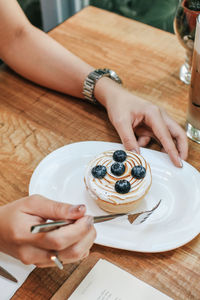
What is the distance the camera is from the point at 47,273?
2.39 feet

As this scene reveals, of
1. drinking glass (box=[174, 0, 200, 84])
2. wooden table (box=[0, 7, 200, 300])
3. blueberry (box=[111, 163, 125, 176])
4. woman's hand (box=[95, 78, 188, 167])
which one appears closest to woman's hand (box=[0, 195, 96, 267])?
wooden table (box=[0, 7, 200, 300])

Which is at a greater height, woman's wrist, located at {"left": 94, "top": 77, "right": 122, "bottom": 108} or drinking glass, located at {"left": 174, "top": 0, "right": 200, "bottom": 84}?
drinking glass, located at {"left": 174, "top": 0, "right": 200, "bottom": 84}

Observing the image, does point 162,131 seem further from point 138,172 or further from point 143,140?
point 138,172

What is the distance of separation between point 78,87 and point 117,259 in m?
0.59

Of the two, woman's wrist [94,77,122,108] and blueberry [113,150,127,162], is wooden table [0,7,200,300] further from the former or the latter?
blueberry [113,150,127,162]

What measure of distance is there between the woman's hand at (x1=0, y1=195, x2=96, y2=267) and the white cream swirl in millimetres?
168

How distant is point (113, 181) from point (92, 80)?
0.42 meters

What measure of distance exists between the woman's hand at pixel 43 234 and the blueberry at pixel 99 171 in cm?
20

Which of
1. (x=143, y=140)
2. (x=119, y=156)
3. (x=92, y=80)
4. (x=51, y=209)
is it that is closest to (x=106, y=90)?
(x=92, y=80)

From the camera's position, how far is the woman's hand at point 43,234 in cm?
59

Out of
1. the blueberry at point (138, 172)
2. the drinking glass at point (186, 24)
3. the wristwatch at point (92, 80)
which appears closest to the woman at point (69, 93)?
the wristwatch at point (92, 80)

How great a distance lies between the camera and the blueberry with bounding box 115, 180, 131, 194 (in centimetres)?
79

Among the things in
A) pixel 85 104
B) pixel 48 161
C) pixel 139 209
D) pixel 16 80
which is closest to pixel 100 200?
pixel 139 209

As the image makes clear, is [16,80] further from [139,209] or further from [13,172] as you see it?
[139,209]
